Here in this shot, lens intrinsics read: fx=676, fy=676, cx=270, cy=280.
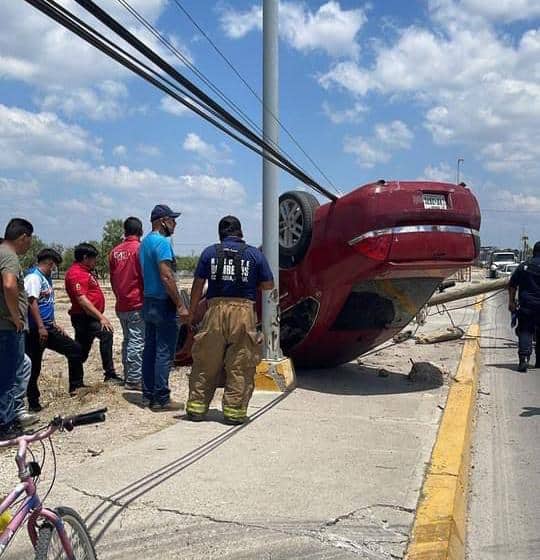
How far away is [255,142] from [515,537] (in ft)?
10.9

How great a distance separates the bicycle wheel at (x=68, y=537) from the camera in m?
2.42

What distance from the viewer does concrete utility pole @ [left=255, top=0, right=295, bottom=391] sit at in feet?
23.1

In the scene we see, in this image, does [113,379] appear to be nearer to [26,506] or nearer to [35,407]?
[35,407]

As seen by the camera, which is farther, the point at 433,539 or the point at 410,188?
the point at 410,188

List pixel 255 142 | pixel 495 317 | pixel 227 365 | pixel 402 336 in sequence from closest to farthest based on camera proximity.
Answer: pixel 255 142, pixel 227 365, pixel 402 336, pixel 495 317

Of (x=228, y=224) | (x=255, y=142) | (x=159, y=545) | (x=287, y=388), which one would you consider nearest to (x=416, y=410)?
(x=287, y=388)

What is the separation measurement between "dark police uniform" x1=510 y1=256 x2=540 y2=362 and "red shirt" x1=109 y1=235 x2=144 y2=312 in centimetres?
561

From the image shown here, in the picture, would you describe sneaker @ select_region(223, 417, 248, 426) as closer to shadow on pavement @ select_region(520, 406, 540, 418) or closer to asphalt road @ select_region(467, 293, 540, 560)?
asphalt road @ select_region(467, 293, 540, 560)

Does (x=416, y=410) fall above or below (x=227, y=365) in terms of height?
below

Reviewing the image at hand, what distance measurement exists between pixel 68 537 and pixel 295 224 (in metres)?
5.41

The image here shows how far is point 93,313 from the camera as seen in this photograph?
7148mm

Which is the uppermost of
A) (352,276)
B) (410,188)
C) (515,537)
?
(410,188)

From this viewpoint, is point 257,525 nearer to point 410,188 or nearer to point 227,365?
point 227,365

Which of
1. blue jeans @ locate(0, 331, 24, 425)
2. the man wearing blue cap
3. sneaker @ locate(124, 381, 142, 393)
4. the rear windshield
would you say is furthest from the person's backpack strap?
the rear windshield
